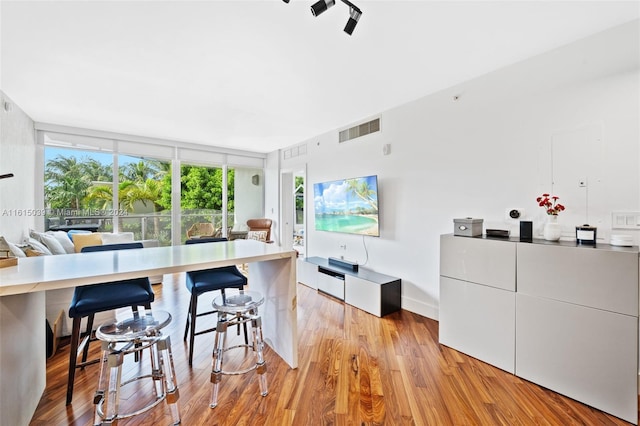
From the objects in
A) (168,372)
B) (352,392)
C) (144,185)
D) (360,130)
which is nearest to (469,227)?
(352,392)

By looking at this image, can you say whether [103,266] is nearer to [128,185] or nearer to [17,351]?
[17,351]

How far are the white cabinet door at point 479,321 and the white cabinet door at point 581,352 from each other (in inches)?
3.0

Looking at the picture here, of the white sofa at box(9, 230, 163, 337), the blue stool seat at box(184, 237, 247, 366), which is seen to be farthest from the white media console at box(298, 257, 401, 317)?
the white sofa at box(9, 230, 163, 337)

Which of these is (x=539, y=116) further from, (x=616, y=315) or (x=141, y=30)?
(x=141, y=30)

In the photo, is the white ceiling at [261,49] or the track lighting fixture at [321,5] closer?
the track lighting fixture at [321,5]

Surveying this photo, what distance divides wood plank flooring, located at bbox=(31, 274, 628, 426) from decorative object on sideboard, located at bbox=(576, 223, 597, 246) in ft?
3.45

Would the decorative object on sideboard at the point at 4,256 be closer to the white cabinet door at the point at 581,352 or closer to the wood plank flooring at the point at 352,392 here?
the wood plank flooring at the point at 352,392

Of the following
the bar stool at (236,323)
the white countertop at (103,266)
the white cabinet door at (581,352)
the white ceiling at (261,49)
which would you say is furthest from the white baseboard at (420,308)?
the white ceiling at (261,49)

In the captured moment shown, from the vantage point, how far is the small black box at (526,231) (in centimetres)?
215

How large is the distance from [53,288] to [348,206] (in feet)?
10.6

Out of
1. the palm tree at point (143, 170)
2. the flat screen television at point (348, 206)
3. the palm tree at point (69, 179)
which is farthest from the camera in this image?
the palm tree at point (143, 170)

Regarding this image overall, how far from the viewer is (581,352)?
5.75 ft

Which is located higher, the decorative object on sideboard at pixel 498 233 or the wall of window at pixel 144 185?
the wall of window at pixel 144 185

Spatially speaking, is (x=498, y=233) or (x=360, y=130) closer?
(x=498, y=233)
